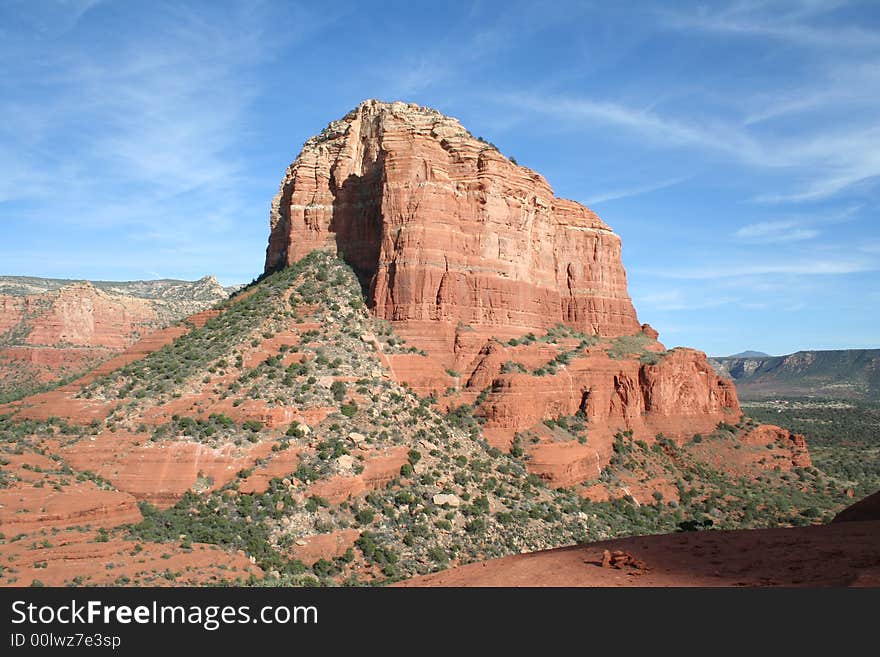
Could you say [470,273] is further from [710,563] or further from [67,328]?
[67,328]

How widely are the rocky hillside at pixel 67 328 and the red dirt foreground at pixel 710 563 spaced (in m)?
95.2

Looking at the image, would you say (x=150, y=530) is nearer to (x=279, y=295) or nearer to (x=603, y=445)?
(x=279, y=295)

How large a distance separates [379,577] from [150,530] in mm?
11167

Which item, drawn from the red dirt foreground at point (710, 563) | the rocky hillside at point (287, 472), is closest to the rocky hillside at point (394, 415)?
the rocky hillside at point (287, 472)

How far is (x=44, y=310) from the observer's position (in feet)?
395

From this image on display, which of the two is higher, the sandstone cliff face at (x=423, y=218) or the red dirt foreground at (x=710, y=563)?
the sandstone cliff face at (x=423, y=218)

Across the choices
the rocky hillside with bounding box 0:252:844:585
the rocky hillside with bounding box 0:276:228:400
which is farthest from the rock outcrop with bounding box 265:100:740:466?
the rocky hillside with bounding box 0:276:228:400

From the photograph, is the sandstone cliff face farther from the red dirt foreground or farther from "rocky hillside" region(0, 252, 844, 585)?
the red dirt foreground

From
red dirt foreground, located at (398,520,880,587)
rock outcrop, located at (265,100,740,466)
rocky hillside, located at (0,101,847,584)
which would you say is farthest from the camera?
rock outcrop, located at (265,100,740,466)

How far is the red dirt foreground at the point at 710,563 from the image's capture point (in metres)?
15.0

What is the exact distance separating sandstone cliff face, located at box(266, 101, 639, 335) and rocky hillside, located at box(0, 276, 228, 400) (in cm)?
5922

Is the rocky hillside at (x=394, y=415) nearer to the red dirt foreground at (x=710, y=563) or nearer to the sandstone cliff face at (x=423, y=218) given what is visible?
the sandstone cliff face at (x=423, y=218)

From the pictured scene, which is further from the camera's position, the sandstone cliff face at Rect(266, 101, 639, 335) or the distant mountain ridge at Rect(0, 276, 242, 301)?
the distant mountain ridge at Rect(0, 276, 242, 301)

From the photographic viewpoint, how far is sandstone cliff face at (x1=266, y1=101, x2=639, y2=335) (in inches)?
2133
